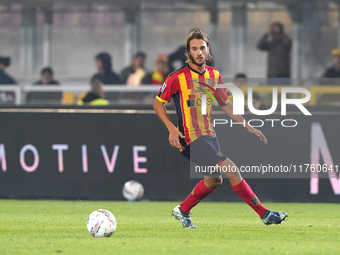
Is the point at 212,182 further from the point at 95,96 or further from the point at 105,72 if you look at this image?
the point at 105,72

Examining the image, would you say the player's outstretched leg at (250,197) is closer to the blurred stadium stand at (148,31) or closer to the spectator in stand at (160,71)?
the spectator in stand at (160,71)

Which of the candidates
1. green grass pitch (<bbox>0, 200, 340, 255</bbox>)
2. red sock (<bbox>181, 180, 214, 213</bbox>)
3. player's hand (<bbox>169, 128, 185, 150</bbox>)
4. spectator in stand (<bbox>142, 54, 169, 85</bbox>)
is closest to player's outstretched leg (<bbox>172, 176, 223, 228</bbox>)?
red sock (<bbox>181, 180, 214, 213</bbox>)

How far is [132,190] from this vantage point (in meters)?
12.3

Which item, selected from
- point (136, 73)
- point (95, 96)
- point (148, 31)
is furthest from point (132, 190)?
point (148, 31)

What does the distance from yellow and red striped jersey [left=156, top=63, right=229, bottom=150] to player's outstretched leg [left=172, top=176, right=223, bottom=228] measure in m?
0.46

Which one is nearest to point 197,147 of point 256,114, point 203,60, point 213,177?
point 213,177

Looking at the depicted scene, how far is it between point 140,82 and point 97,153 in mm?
2824

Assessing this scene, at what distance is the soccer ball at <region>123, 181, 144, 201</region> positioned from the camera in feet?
40.4

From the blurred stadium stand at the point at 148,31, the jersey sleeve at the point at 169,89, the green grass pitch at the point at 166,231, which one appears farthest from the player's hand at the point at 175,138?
the blurred stadium stand at the point at 148,31

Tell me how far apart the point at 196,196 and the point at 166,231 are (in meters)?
0.52

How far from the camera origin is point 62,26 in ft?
60.5

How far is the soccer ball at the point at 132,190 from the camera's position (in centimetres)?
1232

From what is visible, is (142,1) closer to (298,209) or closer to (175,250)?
(298,209)

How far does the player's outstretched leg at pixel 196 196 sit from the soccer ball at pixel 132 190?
13.3 ft
